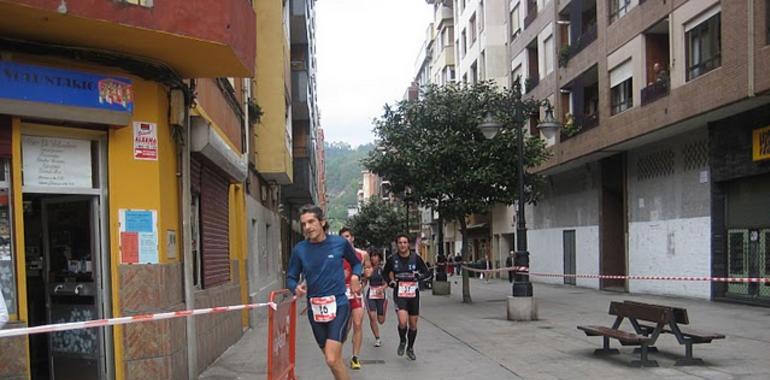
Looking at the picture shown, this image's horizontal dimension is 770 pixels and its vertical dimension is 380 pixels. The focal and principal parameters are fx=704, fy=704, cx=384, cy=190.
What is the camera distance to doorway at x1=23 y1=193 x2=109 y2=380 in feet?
22.8

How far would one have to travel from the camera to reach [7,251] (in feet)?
19.9

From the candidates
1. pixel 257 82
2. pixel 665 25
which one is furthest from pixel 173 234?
pixel 665 25

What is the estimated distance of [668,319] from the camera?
8.66m

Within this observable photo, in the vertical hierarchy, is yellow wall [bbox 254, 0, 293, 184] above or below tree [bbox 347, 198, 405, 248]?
above

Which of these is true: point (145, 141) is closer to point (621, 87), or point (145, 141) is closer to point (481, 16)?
point (621, 87)

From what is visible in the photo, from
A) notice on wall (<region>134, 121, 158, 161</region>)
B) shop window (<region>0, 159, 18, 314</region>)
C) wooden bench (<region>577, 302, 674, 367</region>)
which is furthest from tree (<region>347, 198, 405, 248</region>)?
shop window (<region>0, 159, 18, 314</region>)

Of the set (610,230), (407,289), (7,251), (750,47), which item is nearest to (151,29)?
(7,251)

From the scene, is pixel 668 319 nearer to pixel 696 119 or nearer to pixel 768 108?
pixel 768 108

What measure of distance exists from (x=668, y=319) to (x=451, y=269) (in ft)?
124

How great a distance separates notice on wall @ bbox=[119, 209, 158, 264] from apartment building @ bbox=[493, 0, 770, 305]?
12831mm

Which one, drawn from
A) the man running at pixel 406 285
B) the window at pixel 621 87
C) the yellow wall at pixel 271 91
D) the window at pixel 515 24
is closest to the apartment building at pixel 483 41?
the window at pixel 515 24

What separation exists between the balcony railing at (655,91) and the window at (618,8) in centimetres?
346

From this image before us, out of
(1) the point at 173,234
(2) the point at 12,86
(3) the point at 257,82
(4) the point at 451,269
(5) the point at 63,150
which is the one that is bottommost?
(4) the point at 451,269

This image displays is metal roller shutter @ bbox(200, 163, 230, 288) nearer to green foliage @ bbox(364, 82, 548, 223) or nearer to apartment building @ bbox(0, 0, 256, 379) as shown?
apartment building @ bbox(0, 0, 256, 379)
